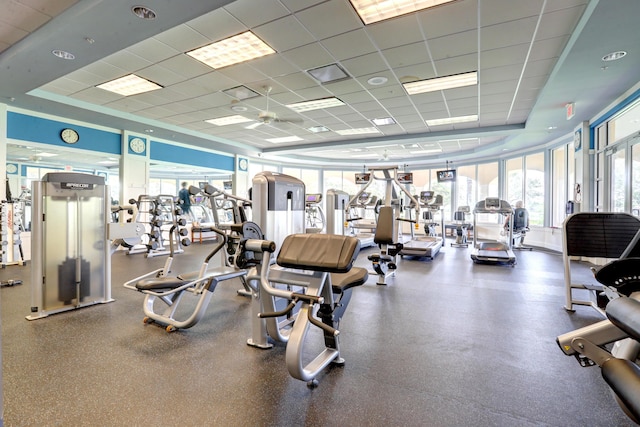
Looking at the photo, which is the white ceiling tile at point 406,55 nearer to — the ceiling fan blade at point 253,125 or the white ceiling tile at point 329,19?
the white ceiling tile at point 329,19

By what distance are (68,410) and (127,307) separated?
198cm

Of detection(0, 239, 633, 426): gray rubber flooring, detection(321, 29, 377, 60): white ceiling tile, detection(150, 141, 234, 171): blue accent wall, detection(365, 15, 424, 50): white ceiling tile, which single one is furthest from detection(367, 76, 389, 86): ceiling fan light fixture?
detection(150, 141, 234, 171): blue accent wall

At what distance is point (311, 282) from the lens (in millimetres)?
2057

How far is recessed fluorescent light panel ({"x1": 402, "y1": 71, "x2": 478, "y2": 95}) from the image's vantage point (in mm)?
5213

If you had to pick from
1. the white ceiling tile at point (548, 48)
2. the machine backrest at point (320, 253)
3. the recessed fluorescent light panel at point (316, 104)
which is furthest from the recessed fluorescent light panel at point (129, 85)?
the white ceiling tile at point (548, 48)

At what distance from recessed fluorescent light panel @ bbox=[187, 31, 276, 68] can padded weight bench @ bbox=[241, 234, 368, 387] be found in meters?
3.01

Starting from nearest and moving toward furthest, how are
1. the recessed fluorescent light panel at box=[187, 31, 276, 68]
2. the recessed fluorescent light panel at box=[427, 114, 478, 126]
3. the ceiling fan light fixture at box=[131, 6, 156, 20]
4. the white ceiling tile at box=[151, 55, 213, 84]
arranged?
the ceiling fan light fixture at box=[131, 6, 156, 20] < the recessed fluorescent light panel at box=[187, 31, 276, 68] < the white ceiling tile at box=[151, 55, 213, 84] < the recessed fluorescent light panel at box=[427, 114, 478, 126]

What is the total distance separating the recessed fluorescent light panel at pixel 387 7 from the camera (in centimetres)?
338

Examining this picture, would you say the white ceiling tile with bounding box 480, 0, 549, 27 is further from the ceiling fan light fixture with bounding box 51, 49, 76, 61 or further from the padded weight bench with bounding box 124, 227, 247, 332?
the ceiling fan light fixture with bounding box 51, 49, 76, 61

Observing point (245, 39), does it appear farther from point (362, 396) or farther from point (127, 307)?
point (362, 396)

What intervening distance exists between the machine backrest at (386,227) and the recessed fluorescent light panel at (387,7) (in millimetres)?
2448

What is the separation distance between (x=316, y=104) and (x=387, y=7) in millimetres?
3235

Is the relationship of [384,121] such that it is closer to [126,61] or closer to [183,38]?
[183,38]

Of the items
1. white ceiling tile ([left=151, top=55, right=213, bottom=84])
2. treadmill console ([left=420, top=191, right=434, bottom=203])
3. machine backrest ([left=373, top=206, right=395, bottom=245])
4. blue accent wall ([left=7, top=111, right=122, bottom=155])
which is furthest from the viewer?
treadmill console ([left=420, top=191, right=434, bottom=203])
